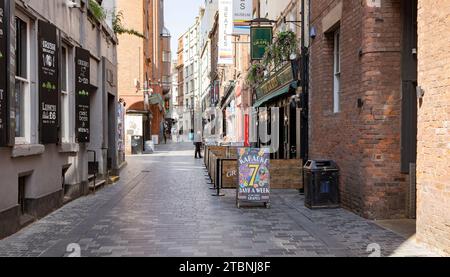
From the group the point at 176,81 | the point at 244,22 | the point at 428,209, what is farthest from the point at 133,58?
the point at 176,81

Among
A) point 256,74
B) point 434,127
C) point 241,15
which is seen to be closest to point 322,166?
point 434,127

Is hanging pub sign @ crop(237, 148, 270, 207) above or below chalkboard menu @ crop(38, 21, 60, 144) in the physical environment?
below

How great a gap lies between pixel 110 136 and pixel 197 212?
9.13 m

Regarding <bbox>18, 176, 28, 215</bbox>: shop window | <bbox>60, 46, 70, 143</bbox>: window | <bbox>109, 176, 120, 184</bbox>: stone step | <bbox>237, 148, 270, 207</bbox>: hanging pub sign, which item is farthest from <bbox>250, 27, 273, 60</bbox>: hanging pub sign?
<bbox>18, 176, 28, 215</bbox>: shop window

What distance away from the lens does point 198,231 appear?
344 inches

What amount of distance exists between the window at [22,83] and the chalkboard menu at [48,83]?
0.99 feet

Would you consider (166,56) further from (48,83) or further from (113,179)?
(48,83)

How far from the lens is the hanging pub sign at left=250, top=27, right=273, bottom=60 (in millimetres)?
20156

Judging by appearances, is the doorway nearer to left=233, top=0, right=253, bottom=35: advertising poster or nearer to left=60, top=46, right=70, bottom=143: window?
left=60, top=46, right=70, bottom=143: window

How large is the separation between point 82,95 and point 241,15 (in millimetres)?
15666

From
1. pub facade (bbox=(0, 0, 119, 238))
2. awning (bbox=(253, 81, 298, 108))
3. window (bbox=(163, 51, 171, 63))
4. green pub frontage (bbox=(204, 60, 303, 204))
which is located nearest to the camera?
pub facade (bbox=(0, 0, 119, 238))

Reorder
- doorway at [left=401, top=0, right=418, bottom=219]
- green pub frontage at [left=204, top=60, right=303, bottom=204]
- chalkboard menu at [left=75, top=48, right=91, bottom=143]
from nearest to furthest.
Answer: doorway at [left=401, top=0, right=418, bottom=219] → chalkboard menu at [left=75, top=48, right=91, bottom=143] → green pub frontage at [left=204, top=60, right=303, bottom=204]

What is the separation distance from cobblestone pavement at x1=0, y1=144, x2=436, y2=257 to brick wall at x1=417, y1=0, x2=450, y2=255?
1.30 ft

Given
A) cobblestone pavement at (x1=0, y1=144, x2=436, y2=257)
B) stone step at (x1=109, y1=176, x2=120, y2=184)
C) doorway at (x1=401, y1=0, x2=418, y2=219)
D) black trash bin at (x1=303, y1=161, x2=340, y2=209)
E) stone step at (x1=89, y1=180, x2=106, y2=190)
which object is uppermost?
doorway at (x1=401, y1=0, x2=418, y2=219)
